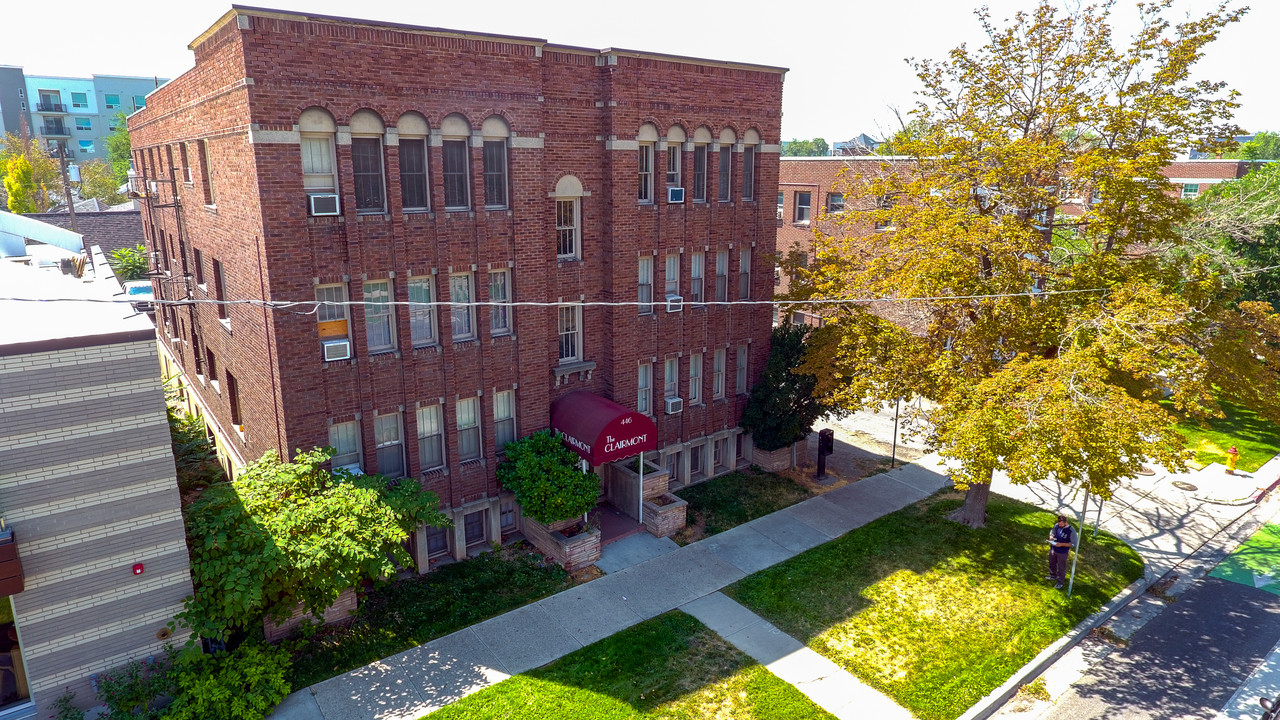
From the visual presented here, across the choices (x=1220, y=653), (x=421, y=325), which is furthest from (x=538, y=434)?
(x=1220, y=653)

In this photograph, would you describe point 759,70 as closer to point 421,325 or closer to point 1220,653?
point 421,325

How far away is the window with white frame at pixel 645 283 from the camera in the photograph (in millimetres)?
19375

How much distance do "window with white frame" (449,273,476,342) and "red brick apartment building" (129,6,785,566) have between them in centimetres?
4

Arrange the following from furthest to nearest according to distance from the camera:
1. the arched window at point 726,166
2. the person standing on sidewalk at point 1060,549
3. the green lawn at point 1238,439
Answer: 1. the green lawn at point 1238,439
2. the arched window at point 726,166
3. the person standing on sidewalk at point 1060,549

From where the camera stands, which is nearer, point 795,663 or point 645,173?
point 795,663

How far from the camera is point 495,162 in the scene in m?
16.3

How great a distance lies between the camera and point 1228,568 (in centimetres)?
1795

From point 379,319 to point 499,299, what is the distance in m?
2.81

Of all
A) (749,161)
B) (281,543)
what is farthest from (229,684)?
(749,161)

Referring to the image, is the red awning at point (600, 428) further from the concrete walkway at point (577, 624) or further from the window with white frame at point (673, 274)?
the window with white frame at point (673, 274)

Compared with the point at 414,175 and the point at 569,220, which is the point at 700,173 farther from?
the point at 414,175

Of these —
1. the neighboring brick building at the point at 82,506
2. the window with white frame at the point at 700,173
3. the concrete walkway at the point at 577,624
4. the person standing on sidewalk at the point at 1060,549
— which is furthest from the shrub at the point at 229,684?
the person standing on sidewalk at the point at 1060,549

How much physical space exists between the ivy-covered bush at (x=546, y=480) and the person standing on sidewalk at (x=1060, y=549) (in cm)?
1041

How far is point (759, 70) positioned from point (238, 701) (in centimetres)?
1866
